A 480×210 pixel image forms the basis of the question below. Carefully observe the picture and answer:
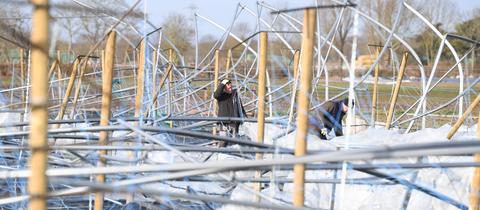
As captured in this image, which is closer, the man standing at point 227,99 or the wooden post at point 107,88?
the wooden post at point 107,88

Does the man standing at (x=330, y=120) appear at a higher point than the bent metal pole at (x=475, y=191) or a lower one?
higher

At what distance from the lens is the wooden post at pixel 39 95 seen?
1.85 meters

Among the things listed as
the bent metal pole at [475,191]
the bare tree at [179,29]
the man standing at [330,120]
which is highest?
the bare tree at [179,29]

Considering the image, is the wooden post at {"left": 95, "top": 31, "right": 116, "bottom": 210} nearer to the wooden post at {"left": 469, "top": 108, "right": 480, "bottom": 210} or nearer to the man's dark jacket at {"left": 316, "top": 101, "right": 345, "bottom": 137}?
the wooden post at {"left": 469, "top": 108, "right": 480, "bottom": 210}

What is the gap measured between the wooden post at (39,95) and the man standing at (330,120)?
5483mm

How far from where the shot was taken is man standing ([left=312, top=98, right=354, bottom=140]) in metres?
7.39

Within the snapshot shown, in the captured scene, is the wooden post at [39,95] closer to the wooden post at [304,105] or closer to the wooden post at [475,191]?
the wooden post at [304,105]

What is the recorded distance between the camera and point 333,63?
25.1 meters

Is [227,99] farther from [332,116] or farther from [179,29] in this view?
[179,29]

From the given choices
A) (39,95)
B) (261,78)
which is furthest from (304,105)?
(261,78)

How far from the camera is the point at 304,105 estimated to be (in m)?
2.57

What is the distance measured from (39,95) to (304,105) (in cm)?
109

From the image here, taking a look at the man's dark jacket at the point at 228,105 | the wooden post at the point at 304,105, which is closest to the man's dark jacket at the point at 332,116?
the man's dark jacket at the point at 228,105

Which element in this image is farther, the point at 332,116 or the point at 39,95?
the point at 332,116
